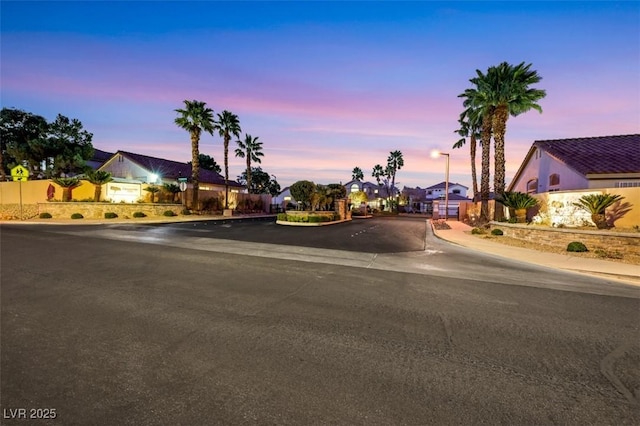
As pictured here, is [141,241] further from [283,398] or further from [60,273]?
[283,398]

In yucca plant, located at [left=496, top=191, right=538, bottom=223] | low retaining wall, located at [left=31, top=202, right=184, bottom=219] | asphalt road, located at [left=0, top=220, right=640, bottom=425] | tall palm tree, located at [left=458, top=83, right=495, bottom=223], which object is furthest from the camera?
low retaining wall, located at [left=31, top=202, right=184, bottom=219]

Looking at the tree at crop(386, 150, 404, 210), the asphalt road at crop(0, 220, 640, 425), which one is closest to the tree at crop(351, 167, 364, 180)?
the tree at crop(386, 150, 404, 210)

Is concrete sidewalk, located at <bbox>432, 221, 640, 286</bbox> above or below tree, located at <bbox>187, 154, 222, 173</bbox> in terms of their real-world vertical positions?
below

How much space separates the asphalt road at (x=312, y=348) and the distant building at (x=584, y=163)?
14974 millimetres

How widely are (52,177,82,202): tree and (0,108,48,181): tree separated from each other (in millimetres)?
9474

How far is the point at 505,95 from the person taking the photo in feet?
68.7

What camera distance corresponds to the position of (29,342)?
159 inches

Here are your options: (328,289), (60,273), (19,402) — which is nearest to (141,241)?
(60,273)

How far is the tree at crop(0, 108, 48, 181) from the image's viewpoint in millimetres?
35022

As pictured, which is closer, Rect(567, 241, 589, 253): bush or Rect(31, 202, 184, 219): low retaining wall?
Rect(567, 241, 589, 253): bush

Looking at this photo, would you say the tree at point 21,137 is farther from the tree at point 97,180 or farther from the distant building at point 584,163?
the distant building at point 584,163

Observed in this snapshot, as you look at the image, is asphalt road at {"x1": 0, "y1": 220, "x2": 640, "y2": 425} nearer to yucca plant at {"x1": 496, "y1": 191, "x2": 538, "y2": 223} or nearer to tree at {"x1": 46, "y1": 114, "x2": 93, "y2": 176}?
yucca plant at {"x1": 496, "y1": 191, "x2": 538, "y2": 223}

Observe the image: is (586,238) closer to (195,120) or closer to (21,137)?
(195,120)

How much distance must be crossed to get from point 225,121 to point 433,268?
39703mm
